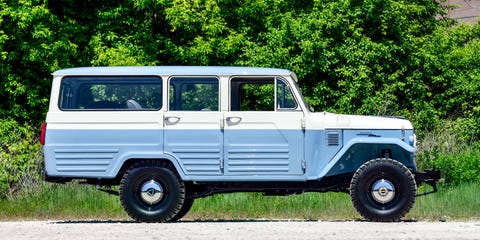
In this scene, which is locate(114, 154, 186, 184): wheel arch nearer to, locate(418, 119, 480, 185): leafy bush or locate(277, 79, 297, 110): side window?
locate(277, 79, 297, 110): side window

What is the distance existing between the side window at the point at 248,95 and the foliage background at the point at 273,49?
48.7ft

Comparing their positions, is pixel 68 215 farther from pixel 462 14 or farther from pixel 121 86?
pixel 462 14

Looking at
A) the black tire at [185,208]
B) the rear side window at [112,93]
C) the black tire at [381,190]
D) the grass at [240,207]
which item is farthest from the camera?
the grass at [240,207]

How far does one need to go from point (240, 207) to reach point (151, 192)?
98.6 inches

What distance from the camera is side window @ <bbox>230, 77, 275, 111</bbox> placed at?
596 inches

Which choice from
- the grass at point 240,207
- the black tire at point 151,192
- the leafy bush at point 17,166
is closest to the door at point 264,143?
the black tire at point 151,192

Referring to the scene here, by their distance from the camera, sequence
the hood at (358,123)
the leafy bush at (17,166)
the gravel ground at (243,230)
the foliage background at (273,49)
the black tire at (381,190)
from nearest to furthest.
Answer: the gravel ground at (243,230) < the black tire at (381,190) < the hood at (358,123) < the leafy bush at (17,166) < the foliage background at (273,49)

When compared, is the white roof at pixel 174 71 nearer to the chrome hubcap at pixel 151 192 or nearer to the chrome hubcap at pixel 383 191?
the chrome hubcap at pixel 151 192

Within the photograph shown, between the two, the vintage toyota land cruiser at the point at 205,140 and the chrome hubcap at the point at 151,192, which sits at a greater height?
the vintage toyota land cruiser at the point at 205,140

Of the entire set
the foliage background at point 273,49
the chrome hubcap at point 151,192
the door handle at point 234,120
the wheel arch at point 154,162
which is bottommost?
the chrome hubcap at point 151,192

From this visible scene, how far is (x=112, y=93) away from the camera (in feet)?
50.1

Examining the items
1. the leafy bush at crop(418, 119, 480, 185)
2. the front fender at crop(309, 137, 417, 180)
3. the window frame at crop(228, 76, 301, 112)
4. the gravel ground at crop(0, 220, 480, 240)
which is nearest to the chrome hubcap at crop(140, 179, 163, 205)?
the gravel ground at crop(0, 220, 480, 240)

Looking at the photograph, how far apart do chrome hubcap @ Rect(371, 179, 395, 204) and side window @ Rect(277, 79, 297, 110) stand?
1.57m

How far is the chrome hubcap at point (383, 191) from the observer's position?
587 inches
